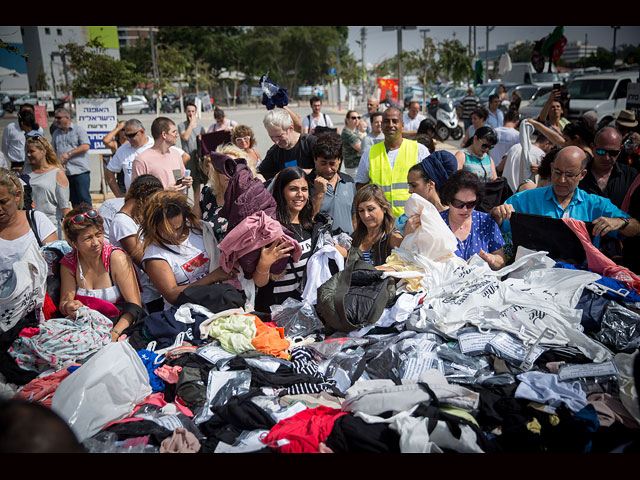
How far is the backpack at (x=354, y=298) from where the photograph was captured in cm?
296

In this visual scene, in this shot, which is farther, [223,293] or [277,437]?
[223,293]

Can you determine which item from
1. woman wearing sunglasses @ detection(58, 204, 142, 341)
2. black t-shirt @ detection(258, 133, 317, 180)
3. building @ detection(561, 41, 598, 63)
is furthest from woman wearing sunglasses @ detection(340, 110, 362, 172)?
building @ detection(561, 41, 598, 63)

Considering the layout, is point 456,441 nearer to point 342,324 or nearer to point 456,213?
point 342,324

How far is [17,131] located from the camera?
7867 mm

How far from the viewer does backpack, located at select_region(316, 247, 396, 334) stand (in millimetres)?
2957

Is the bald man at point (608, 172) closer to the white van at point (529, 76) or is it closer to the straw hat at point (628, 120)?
the straw hat at point (628, 120)

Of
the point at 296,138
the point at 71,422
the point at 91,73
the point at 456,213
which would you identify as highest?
the point at 91,73

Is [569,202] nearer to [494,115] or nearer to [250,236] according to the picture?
[250,236]

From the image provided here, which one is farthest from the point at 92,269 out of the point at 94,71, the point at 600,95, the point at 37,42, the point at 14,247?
the point at 600,95

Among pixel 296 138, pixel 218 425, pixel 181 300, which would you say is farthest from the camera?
pixel 296 138

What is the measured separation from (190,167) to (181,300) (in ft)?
16.6

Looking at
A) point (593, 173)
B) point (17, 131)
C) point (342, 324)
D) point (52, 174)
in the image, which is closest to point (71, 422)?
point (342, 324)

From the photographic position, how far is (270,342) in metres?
2.88

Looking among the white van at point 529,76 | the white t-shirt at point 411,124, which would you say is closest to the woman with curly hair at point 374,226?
the white t-shirt at point 411,124
